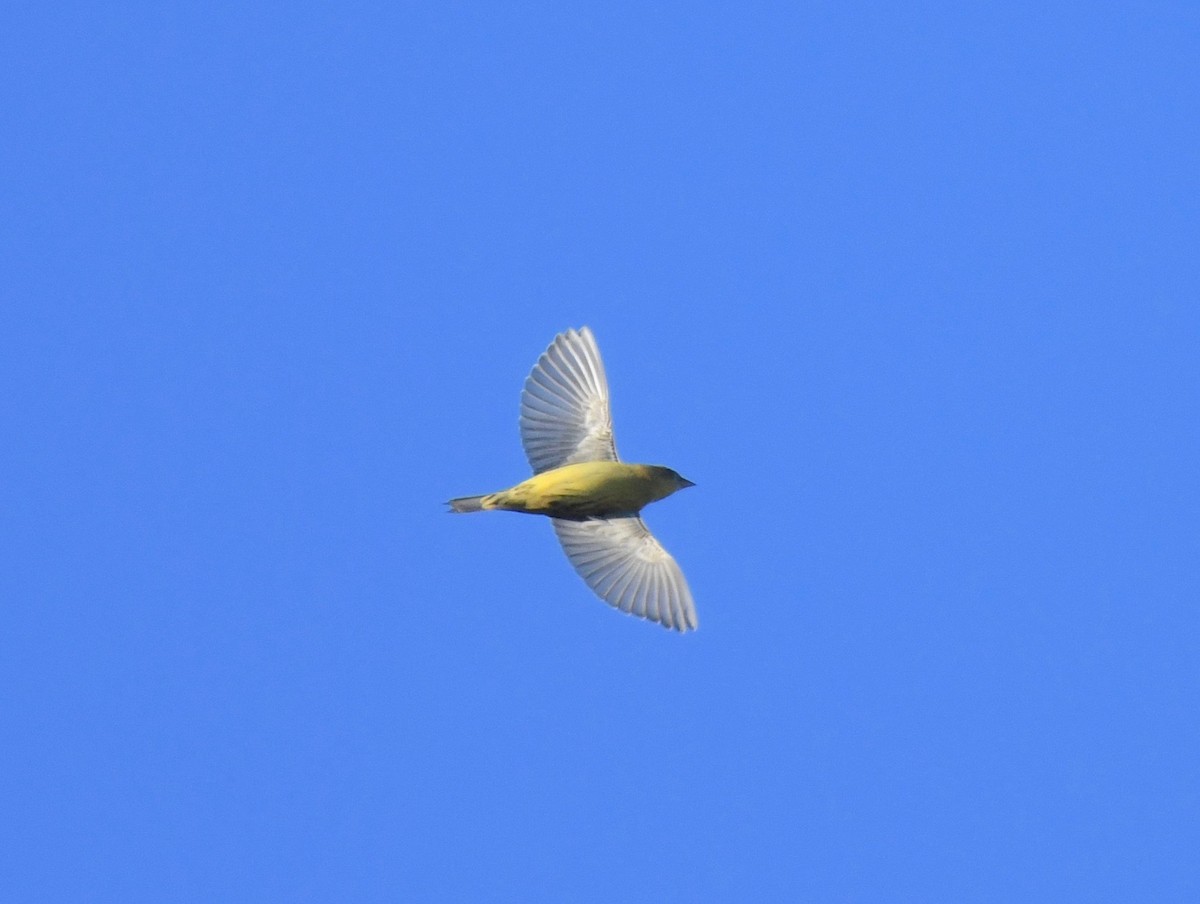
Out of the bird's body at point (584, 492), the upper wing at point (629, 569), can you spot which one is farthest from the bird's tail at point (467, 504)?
the upper wing at point (629, 569)

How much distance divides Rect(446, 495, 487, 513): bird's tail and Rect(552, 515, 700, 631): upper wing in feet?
1.85

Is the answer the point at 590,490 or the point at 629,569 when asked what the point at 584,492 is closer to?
the point at 590,490

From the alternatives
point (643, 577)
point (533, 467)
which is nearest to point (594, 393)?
point (533, 467)

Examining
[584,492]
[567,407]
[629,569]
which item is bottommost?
[629,569]

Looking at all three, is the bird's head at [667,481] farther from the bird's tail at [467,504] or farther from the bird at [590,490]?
the bird's tail at [467,504]

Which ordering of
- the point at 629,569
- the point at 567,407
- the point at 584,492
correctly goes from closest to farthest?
the point at 584,492 < the point at 629,569 < the point at 567,407

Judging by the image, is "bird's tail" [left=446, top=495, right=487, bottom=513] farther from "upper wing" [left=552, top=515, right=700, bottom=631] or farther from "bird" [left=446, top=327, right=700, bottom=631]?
"upper wing" [left=552, top=515, right=700, bottom=631]

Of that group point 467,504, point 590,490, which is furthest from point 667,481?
point 467,504

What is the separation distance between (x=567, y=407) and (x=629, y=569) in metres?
1.18

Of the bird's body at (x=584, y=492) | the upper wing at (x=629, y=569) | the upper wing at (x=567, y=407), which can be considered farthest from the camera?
the upper wing at (x=567, y=407)

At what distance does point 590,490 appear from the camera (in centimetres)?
971

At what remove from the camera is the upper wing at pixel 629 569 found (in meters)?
9.93

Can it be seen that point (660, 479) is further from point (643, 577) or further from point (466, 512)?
point (466, 512)

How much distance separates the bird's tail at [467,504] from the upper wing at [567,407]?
62 centimetres
